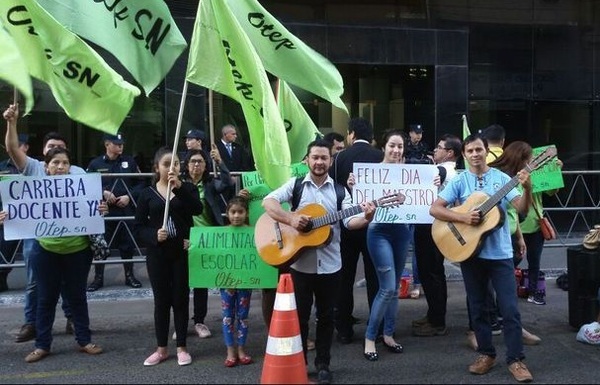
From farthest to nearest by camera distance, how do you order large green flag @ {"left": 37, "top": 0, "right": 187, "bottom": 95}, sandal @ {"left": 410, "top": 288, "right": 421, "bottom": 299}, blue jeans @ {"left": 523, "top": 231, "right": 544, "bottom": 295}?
sandal @ {"left": 410, "top": 288, "right": 421, "bottom": 299} → blue jeans @ {"left": 523, "top": 231, "right": 544, "bottom": 295} → large green flag @ {"left": 37, "top": 0, "right": 187, "bottom": 95}

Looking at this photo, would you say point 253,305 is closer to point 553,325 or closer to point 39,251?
point 39,251

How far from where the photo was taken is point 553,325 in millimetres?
6637

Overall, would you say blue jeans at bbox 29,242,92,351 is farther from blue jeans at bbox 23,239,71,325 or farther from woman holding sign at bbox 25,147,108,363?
blue jeans at bbox 23,239,71,325

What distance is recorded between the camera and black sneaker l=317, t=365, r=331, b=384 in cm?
495

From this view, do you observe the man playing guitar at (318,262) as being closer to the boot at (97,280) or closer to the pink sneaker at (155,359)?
the pink sneaker at (155,359)

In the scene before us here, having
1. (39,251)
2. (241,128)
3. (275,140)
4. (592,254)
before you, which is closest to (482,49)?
(241,128)

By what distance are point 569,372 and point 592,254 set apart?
1.58 metres

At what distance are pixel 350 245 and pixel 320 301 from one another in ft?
3.44

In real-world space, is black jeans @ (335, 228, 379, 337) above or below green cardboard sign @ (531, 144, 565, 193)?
below

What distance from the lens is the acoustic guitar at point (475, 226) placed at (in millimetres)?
4914

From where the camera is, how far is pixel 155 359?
549 centimetres

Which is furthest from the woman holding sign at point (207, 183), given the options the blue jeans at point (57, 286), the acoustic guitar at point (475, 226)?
the acoustic guitar at point (475, 226)

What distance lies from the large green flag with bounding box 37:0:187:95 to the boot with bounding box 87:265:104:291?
3747mm

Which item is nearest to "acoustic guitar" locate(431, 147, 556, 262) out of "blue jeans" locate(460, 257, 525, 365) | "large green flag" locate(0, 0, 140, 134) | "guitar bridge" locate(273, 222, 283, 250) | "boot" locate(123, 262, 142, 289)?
"blue jeans" locate(460, 257, 525, 365)
